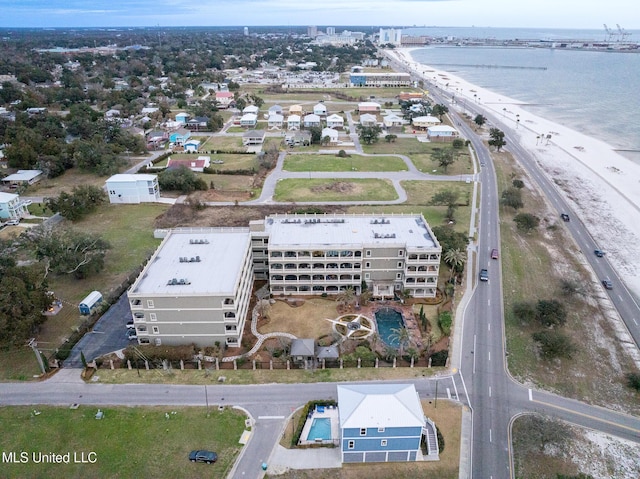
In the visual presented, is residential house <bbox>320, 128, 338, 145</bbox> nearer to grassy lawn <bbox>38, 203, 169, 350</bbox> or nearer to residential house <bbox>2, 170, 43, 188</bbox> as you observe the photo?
grassy lawn <bbox>38, 203, 169, 350</bbox>

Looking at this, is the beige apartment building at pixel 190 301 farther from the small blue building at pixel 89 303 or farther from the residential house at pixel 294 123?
the residential house at pixel 294 123

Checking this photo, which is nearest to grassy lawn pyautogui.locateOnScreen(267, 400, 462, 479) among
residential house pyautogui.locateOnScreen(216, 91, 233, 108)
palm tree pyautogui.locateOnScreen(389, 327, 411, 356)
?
palm tree pyautogui.locateOnScreen(389, 327, 411, 356)

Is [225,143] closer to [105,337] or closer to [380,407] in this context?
[105,337]

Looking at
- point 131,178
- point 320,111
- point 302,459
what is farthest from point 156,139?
point 302,459

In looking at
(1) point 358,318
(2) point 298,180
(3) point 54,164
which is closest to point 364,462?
(1) point 358,318

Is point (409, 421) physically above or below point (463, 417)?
above

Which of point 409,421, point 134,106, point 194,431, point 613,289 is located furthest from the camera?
point 134,106

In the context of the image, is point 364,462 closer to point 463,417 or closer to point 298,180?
point 463,417

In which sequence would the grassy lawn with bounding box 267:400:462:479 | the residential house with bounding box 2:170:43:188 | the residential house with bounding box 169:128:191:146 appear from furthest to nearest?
the residential house with bounding box 169:128:191:146 < the residential house with bounding box 2:170:43:188 < the grassy lawn with bounding box 267:400:462:479
